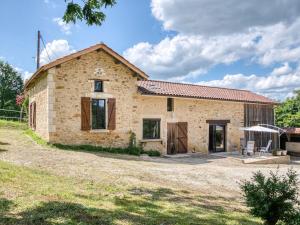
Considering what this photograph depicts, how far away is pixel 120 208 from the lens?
5.96 meters

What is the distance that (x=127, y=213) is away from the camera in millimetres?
5641

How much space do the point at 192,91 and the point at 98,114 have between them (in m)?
7.17

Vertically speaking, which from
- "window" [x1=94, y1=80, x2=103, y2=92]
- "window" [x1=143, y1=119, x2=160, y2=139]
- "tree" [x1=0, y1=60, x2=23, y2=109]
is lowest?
"window" [x1=143, y1=119, x2=160, y2=139]

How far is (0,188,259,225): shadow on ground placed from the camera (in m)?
4.98

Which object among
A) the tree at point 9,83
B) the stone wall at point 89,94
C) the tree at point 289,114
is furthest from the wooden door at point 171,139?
the tree at point 9,83

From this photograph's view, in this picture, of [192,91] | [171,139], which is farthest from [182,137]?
[192,91]

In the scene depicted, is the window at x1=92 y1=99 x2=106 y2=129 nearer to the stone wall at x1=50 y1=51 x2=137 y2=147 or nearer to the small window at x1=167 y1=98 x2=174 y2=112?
the stone wall at x1=50 y1=51 x2=137 y2=147

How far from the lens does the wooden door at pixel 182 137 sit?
18.4 metres

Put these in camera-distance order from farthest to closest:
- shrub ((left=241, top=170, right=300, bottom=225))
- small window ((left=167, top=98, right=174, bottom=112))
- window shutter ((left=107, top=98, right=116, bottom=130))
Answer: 1. small window ((left=167, top=98, right=174, bottom=112))
2. window shutter ((left=107, top=98, right=116, bottom=130))
3. shrub ((left=241, top=170, right=300, bottom=225))

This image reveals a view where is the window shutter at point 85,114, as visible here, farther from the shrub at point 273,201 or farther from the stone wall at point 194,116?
the shrub at point 273,201

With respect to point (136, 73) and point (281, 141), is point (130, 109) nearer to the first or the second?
point (136, 73)

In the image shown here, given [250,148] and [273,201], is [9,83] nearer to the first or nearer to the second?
[250,148]

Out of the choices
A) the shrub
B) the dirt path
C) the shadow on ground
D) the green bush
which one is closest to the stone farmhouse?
A: the green bush

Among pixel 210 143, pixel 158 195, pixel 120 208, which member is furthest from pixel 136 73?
pixel 120 208
